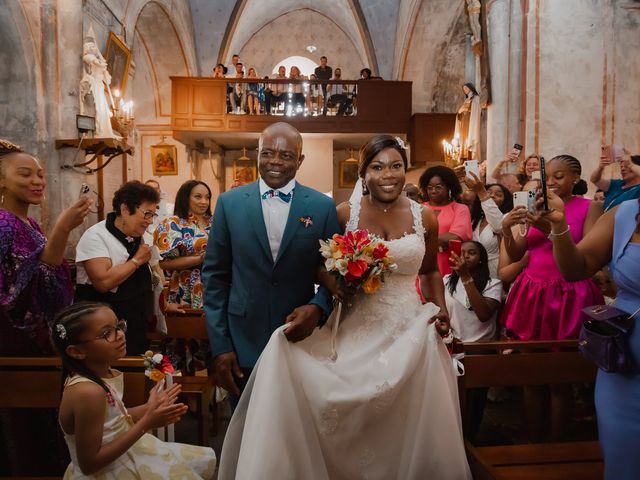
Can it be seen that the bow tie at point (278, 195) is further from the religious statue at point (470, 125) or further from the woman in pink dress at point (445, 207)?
the religious statue at point (470, 125)

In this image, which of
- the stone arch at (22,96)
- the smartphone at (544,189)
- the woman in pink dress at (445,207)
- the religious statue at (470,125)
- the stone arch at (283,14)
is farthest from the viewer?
the stone arch at (283,14)

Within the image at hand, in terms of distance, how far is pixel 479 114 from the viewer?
31.9ft

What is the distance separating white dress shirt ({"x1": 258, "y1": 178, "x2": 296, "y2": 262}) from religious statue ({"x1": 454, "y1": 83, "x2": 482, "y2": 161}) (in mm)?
8255

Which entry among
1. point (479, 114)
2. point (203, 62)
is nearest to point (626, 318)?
point (479, 114)

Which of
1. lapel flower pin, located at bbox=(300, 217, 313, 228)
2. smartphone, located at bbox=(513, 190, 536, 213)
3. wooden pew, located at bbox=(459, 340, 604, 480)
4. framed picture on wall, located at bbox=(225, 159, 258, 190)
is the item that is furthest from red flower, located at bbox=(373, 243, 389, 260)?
framed picture on wall, located at bbox=(225, 159, 258, 190)

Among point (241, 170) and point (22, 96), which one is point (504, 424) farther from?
point (241, 170)

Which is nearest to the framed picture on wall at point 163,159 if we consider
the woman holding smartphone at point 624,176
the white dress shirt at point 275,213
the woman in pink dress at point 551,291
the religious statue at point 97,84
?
the religious statue at point 97,84

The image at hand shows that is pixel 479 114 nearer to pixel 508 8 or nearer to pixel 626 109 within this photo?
pixel 508 8

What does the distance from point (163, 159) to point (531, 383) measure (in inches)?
598

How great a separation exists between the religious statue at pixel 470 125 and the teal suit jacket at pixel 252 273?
8294 mm

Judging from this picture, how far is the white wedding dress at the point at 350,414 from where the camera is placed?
221 cm

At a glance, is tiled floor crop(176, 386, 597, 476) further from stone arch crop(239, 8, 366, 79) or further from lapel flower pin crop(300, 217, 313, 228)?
stone arch crop(239, 8, 366, 79)

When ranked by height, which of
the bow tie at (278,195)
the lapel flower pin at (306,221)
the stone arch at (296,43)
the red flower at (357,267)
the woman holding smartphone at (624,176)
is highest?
the stone arch at (296,43)

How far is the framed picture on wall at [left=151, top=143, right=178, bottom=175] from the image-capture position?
16.2 m
